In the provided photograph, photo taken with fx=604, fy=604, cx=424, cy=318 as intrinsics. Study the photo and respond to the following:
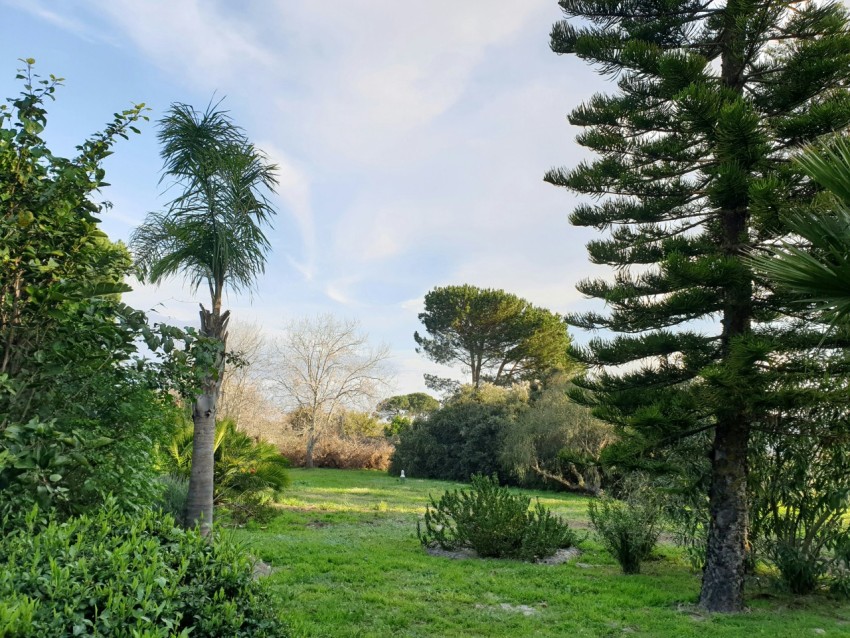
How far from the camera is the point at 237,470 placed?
35.7 ft

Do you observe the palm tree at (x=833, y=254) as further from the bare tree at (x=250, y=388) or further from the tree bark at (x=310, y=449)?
the tree bark at (x=310, y=449)

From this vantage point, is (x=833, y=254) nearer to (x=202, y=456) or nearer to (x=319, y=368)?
(x=202, y=456)

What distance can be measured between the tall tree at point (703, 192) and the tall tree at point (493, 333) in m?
25.4

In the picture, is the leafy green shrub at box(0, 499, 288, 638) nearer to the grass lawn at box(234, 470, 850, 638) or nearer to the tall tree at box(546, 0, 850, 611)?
the grass lawn at box(234, 470, 850, 638)

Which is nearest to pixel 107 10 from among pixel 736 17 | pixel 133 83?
pixel 133 83

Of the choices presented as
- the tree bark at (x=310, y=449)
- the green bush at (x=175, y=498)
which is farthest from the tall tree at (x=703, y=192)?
the tree bark at (x=310, y=449)

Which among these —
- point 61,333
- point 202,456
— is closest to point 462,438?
point 202,456

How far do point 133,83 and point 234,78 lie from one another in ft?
9.45

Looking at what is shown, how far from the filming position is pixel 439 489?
20578 millimetres

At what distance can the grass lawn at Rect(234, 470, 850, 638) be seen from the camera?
5422 millimetres

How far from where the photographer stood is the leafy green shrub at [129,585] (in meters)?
1.67

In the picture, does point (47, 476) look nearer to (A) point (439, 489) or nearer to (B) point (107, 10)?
(B) point (107, 10)

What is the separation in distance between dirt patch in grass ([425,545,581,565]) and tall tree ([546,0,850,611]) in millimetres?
2623

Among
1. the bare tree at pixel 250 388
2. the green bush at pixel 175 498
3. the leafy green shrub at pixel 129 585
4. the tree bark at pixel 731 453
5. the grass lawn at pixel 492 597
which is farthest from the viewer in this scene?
the bare tree at pixel 250 388
